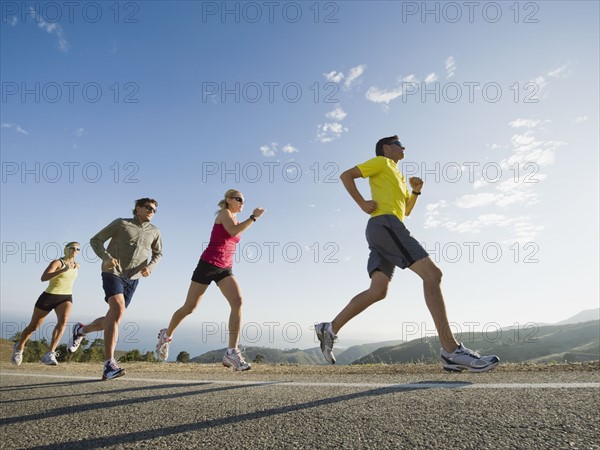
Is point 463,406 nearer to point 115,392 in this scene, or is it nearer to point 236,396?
point 236,396

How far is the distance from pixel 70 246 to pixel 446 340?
7.87 meters

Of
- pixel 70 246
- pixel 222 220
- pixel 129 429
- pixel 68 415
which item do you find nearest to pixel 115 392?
pixel 68 415

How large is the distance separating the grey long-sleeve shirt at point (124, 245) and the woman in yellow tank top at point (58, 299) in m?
3.53

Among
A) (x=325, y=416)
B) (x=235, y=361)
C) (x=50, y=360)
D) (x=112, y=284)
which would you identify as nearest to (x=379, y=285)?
(x=235, y=361)

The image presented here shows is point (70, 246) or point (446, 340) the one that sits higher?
point (70, 246)

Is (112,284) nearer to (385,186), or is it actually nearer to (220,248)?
(220,248)

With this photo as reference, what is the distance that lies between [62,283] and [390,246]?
7.35 m

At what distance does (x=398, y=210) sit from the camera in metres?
4.69

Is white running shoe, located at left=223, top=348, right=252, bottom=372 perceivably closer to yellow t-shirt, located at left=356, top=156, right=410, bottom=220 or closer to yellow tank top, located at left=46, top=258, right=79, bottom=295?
yellow t-shirt, located at left=356, top=156, right=410, bottom=220

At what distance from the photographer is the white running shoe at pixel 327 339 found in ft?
14.7

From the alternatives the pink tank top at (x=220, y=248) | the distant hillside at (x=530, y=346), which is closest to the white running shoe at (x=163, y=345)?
the pink tank top at (x=220, y=248)

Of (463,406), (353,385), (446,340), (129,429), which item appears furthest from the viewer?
(446,340)

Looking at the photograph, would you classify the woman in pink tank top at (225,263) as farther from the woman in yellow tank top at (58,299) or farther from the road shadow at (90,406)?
the woman in yellow tank top at (58,299)

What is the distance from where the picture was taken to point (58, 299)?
835 centimetres
